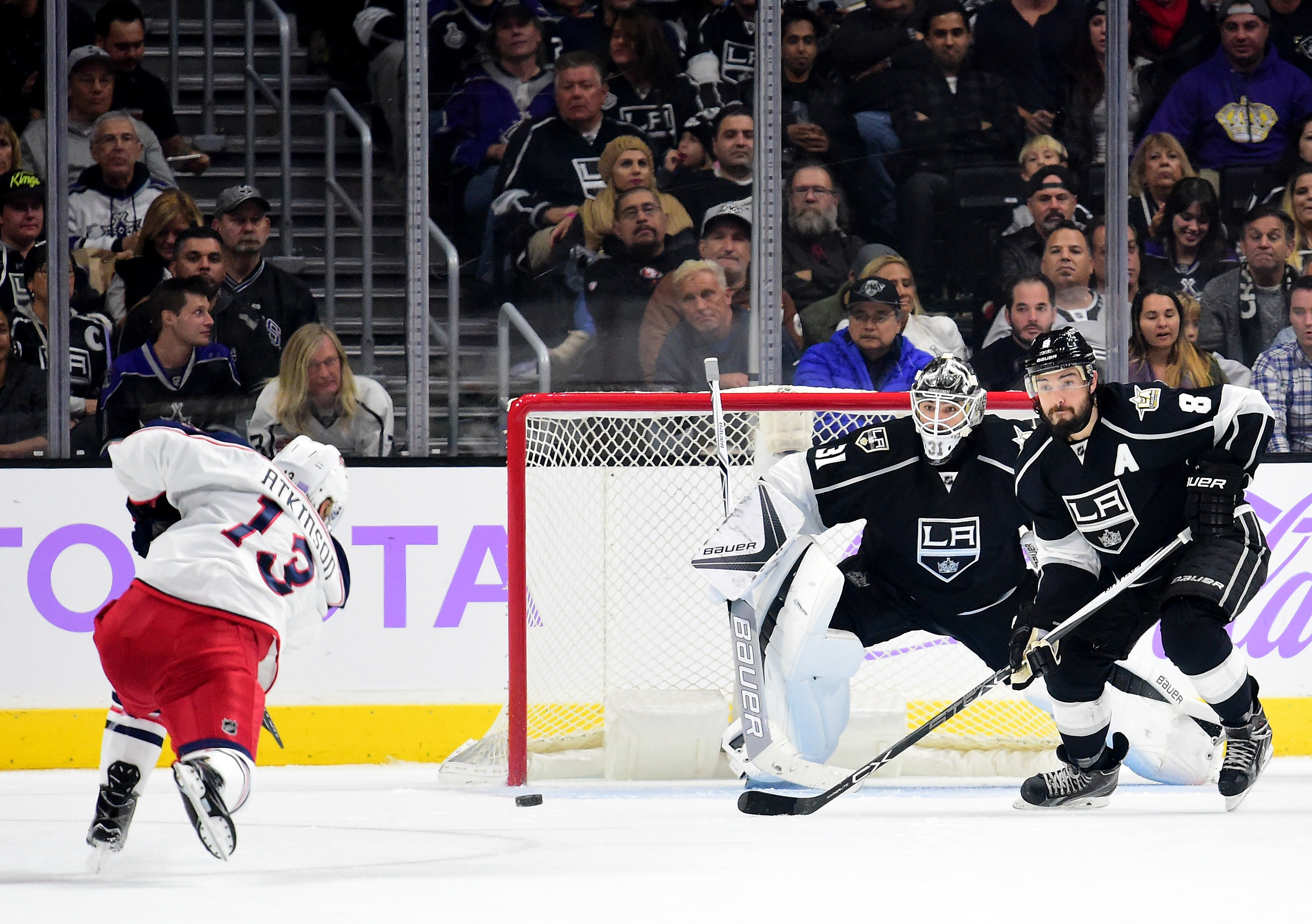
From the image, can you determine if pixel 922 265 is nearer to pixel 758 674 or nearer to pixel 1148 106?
pixel 1148 106

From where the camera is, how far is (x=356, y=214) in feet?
15.3

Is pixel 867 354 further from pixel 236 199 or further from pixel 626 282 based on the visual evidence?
pixel 236 199

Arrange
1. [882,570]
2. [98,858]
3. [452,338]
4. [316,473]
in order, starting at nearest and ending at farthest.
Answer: [98,858] < [316,473] < [882,570] < [452,338]

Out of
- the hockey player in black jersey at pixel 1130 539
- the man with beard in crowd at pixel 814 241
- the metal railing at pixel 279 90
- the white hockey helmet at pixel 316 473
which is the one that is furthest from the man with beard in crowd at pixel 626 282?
the white hockey helmet at pixel 316 473

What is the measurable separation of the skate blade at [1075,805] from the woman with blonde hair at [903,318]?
1711 mm

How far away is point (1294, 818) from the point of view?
3031mm

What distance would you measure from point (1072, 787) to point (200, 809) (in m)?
1.80

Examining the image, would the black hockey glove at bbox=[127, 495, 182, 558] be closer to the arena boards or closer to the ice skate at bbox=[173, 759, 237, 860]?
the ice skate at bbox=[173, 759, 237, 860]

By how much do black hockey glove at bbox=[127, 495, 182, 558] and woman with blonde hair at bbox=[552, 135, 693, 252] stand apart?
2.28 meters

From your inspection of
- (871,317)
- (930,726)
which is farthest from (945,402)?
(871,317)

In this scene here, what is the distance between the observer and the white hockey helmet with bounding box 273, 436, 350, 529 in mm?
2871

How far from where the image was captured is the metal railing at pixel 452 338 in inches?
172

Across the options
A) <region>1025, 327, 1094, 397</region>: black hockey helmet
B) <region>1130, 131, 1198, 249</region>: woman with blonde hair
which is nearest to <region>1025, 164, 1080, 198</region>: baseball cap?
<region>1130, 131, 1198, 249</region>: woman with blonde hair

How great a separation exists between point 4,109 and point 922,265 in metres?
2.70
